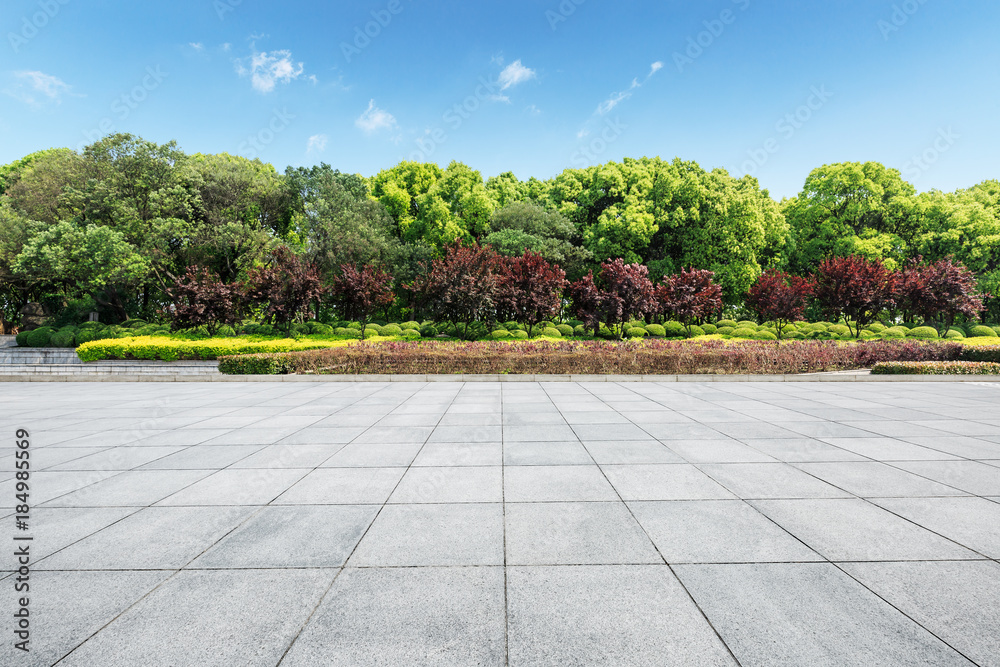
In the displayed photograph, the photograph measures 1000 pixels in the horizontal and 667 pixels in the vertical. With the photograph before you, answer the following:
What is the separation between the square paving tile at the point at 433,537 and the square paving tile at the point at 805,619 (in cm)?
133

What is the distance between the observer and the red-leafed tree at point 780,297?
23.5 m

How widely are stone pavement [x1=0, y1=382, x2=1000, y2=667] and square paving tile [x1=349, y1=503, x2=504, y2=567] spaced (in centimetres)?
2

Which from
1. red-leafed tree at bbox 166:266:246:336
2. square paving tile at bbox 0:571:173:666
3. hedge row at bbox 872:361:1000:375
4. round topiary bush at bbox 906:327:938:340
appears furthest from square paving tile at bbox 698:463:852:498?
round topiary bush at bbox 906:327:938:340

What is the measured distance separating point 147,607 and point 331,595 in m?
1.02

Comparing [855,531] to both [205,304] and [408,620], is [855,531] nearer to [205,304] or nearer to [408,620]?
[408,620]

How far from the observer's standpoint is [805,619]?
2.37m

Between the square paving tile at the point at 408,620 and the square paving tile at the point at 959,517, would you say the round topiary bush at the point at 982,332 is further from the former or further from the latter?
the square paving tile at the point at 408,620

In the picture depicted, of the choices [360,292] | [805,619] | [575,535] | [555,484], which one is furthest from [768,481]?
[360,292]

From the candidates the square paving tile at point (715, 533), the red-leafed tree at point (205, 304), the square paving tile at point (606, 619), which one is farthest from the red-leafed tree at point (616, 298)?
the square paving tile at point (606, 619)

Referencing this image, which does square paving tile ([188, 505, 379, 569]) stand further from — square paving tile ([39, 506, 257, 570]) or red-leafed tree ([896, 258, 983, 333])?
red-leafed tree ([896, 258, 983, 333])

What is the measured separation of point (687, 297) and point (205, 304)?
2440 cm

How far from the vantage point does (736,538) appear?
325 centimetres

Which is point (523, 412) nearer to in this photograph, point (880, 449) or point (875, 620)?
point (880, 449)

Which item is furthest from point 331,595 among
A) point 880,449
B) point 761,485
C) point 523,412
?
point 880,449
